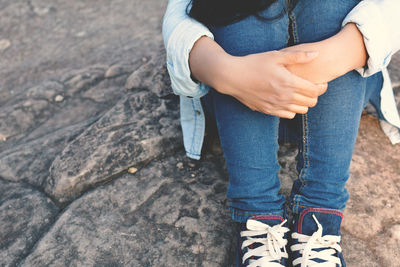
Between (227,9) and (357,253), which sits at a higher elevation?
(227,9)

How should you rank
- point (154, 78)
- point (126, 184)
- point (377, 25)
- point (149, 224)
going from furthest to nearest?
point (154, 78) → point (126, 184) → point (149, 224) → point (377, 25)

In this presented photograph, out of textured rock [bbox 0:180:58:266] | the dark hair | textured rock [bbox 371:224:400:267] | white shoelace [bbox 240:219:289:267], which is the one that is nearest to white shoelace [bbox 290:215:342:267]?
white shoelace [bbox 240:219:289:267]

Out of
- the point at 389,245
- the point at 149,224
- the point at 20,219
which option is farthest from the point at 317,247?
the point at 20,219

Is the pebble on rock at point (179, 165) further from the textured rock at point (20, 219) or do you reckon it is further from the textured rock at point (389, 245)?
the textured rock at point (389, 245)

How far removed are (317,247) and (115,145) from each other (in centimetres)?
84

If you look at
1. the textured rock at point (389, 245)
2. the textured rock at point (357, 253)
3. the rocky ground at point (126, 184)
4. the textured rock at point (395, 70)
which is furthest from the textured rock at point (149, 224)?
the textured rock at point (395, 70)

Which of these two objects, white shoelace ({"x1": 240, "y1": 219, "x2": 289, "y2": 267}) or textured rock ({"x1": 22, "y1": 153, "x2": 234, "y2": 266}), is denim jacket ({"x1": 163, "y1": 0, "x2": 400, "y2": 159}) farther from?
white shoelace ({"x1": 240, "y1": 219, "x2": 289, "y2": 267})

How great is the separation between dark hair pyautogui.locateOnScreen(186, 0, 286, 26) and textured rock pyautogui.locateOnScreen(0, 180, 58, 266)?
2.90ft

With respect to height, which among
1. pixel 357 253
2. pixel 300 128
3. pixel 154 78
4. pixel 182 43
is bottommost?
pixel 357 253

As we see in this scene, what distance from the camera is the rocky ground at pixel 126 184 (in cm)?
115

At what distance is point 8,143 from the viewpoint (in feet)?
5.78

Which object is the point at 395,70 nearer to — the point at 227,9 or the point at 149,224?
the point at 227,9

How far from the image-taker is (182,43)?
1.05m

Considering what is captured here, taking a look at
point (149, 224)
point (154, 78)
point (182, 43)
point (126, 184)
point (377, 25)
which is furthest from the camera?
point (154, 78)
